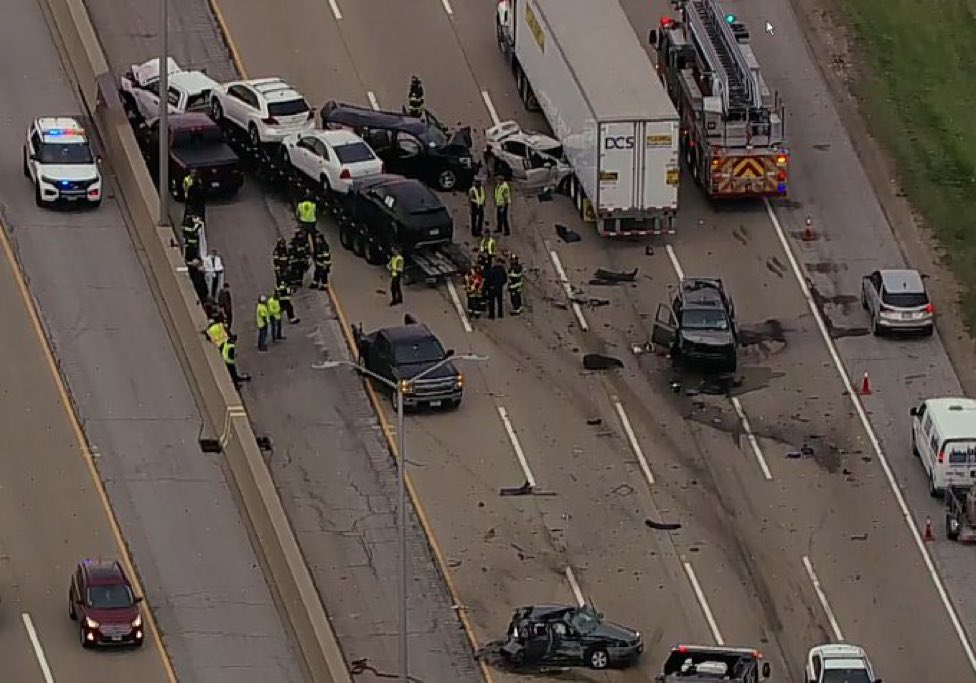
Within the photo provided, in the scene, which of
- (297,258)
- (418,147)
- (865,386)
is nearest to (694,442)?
(865,386)

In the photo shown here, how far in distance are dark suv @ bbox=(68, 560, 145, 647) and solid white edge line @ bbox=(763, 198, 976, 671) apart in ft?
49.7

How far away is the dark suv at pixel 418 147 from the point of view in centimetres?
7894

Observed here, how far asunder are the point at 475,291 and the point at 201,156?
7540mm

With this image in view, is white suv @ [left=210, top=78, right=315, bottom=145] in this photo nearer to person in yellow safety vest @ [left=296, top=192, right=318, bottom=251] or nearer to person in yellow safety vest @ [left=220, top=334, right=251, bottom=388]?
person in yellow safety vest @ [left=296, top=192, right=318, bottom=251]

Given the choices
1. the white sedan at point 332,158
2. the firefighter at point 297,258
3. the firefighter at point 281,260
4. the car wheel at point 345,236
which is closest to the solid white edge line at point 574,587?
the firefighter at point 281,260

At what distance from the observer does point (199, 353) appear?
71438 mm

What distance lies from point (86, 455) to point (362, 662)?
8038 millimetres

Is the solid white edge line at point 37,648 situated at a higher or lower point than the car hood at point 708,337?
higher

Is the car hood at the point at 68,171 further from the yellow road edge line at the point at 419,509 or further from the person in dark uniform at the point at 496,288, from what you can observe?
the person in dark uniform at the point at 496,288

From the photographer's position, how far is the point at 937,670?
64375 millimetres

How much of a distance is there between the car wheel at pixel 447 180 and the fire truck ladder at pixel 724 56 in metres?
6.32

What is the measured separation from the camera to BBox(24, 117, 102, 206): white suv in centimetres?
7662

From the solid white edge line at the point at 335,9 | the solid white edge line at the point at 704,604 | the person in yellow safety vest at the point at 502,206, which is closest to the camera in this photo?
the solid white edge line at the point at 704,604

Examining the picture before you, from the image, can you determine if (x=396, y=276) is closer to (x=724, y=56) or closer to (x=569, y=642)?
(x=724, y=56)
